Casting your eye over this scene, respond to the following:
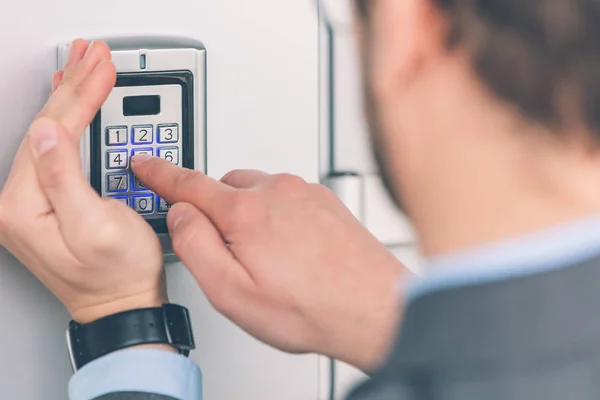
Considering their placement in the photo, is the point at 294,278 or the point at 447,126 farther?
the point at 294,278

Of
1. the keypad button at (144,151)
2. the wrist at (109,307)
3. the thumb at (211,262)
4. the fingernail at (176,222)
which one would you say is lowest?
the wrist at (109,307)

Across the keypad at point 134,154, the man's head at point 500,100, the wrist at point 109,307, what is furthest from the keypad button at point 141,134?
the man's head at point 500,100

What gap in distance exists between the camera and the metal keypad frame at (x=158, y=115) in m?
0.58

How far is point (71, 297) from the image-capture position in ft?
1.82

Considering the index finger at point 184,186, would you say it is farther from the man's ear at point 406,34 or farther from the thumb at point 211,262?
the man's ear at point 406,34

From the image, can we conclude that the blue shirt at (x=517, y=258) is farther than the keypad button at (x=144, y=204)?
No

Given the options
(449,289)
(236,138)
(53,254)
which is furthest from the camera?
(236,138)

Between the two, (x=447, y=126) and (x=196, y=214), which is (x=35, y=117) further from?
(x=447, y=126)

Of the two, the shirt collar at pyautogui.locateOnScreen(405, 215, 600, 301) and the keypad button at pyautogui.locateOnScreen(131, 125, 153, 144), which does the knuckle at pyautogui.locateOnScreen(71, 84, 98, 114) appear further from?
the shirt collar at pyautogui.locateOnScreen(405, 215, 600, 301)

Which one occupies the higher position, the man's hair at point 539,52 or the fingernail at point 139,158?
the man's hair at point 539,52

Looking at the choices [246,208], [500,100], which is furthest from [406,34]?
[246,208]

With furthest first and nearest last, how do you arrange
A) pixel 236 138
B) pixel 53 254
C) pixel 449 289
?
1. pixel 236 138
2. pixel 53 254
3. pixel 449 289

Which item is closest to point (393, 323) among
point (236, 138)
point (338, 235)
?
point (338, 235)

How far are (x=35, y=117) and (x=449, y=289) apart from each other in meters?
0.32
